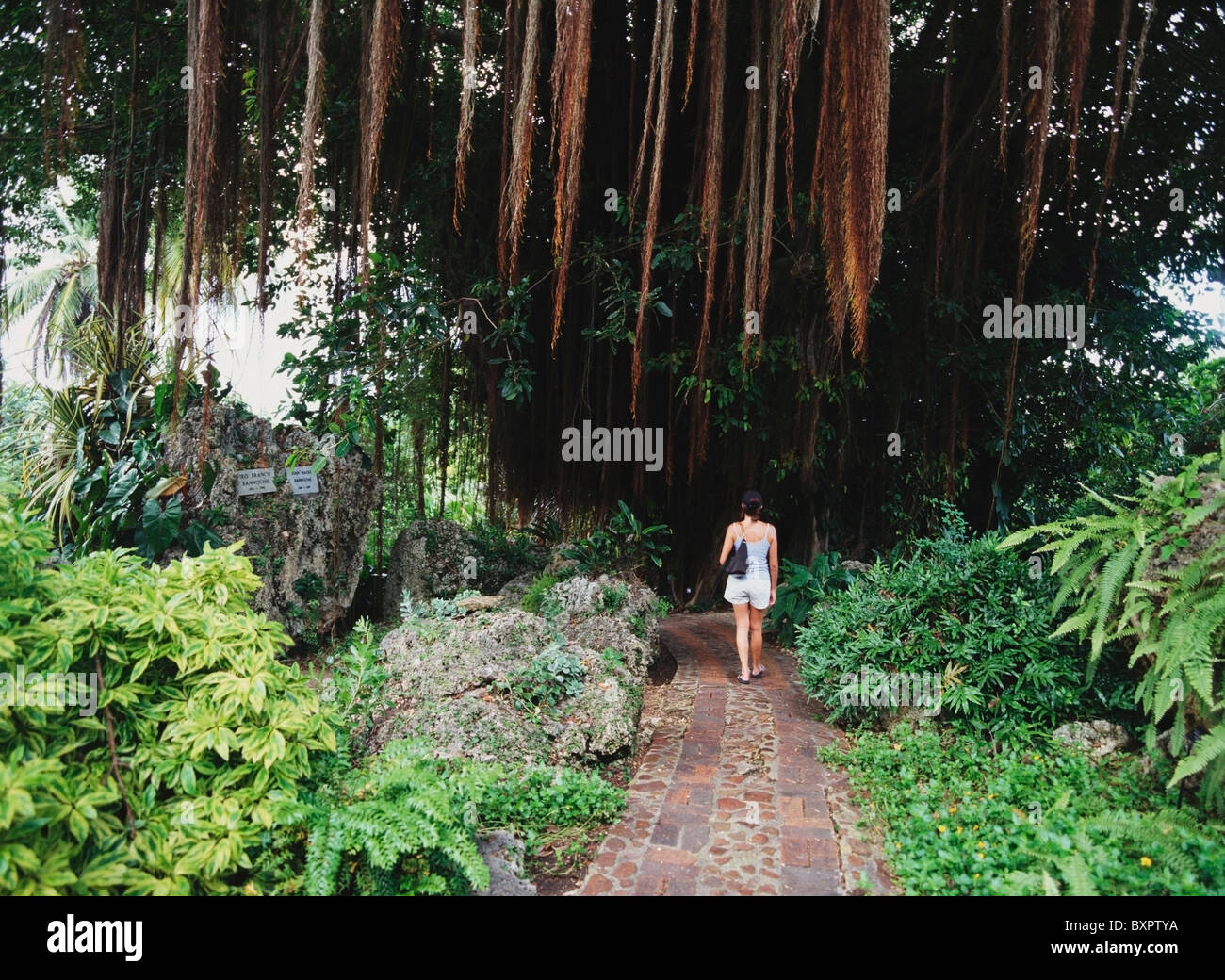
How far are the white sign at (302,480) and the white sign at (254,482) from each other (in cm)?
19

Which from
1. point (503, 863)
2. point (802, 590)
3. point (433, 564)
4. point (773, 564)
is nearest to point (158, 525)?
point (433, 564)

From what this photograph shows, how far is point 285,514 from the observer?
628 cm

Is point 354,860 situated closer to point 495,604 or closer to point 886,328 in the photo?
point 495,604

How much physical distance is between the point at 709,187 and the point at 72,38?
12.3 feet

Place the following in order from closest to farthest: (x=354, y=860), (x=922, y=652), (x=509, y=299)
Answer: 1. (x=354, y=860)
2. (x=922, y=652)
3. (x=509, y=299)

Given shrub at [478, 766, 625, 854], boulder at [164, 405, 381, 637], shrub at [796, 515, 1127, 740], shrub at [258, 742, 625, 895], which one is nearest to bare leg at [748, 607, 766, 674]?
shrub at [796, 515, 1127, 740]

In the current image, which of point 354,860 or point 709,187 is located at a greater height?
point 709,187

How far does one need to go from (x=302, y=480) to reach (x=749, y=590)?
3.98 meters

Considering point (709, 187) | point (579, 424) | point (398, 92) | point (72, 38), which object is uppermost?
point (398, 92)

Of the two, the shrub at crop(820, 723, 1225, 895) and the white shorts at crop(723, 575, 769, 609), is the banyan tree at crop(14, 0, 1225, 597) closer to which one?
the white shorts at crop(723, 575, 769, 609)

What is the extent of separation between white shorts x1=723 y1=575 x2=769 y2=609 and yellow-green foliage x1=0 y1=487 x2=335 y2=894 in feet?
10.0

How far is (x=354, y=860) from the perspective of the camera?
2.12 metres

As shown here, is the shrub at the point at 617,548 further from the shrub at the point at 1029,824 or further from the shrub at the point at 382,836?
the shrub at the point at 382,836
